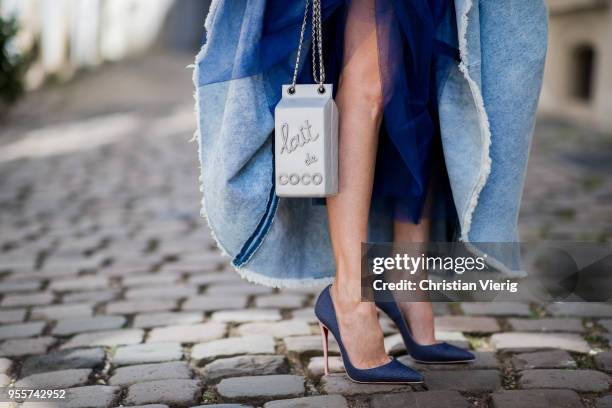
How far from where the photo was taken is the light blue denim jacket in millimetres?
1966

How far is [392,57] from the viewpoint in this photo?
1927 mm

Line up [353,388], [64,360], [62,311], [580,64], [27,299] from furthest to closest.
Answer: [580,64] < [27,299] < [62,311] < [64,360] < [353,388]

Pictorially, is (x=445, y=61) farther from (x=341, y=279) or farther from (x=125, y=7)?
(x=125, y=7)

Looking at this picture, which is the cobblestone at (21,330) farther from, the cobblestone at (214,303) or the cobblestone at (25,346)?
the cobblestone at (214,303)

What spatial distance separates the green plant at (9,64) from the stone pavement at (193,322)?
3375 millimetres

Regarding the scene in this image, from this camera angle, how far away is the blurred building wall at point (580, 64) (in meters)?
8.16

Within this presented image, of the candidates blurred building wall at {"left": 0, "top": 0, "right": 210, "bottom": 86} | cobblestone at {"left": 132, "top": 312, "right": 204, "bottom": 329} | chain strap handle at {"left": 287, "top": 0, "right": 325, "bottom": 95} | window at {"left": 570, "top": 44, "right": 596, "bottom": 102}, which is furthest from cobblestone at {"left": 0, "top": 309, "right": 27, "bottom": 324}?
window at {"left": 570, "top": 44, "right": 596, "bottom": 102}

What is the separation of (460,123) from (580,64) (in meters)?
8.31

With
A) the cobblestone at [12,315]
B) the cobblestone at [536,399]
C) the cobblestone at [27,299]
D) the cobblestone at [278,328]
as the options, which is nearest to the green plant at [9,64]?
the cobblestone at [27,299]

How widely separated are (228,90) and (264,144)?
157 millimetres

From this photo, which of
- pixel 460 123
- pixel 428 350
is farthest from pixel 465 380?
pixel 460 123

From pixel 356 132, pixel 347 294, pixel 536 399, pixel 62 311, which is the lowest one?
pixel 536 399

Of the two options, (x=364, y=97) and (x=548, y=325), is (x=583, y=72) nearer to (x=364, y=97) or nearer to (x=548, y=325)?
(x=548, y=325)

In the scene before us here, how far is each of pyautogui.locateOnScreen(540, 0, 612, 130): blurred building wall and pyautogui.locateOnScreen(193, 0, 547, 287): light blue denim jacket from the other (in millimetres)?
6452
